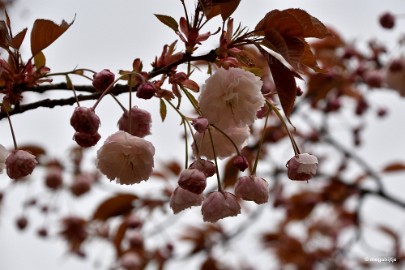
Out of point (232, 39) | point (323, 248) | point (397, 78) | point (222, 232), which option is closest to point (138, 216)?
point (222, 232)

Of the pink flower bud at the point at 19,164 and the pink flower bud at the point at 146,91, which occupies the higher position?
the pink flower bud at the point at 146,91

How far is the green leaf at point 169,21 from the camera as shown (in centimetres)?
109

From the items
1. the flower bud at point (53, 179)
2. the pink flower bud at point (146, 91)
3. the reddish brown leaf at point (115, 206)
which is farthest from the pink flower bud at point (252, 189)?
the flower bud at point (53, 179)

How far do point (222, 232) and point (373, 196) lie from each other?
3.18 ft

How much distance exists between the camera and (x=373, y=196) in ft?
10.1

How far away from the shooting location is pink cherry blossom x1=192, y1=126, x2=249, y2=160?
1.17 meters

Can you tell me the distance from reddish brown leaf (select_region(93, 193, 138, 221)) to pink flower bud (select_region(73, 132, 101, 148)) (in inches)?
53.9

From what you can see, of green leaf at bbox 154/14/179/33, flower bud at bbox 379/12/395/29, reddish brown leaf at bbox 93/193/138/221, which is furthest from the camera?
flower bud at bbox 379/12/395/29

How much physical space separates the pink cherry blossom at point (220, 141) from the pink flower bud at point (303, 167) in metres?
0.14

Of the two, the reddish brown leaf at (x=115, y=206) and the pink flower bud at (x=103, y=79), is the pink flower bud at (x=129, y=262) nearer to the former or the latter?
the reddish brown leaf at (x=115, y=206)

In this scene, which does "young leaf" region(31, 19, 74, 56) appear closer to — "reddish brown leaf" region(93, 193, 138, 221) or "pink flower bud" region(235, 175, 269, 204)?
"pink flower bud" region(235, 175, 269, 204)

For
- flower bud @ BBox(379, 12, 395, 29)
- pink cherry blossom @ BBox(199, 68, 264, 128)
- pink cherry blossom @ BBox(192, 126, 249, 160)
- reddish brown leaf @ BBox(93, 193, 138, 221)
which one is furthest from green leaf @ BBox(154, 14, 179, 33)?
flower bud @ BBox(379, 12, 395, 29)

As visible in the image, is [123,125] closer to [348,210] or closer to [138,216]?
[138,216]

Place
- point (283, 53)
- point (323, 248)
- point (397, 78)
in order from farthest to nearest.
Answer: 1. point (323, 248)
2. point (397, 78)
3. point (283, 53)
